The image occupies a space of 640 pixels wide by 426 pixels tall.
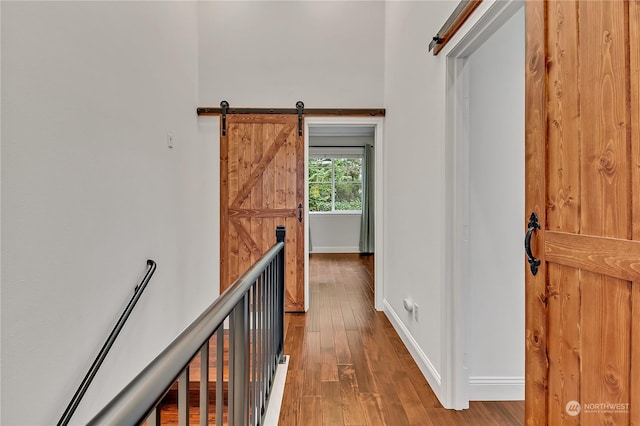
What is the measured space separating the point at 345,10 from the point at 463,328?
338 centimetres

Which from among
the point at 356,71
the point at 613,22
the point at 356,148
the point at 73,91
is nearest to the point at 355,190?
the point at 356,148

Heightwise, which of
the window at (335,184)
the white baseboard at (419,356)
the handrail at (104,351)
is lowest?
the white baseboard at (419,356)

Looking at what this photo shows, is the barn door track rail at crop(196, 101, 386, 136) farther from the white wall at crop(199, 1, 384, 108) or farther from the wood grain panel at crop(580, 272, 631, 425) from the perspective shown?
the wood grain panel at crop(580, 272, 631, 425)

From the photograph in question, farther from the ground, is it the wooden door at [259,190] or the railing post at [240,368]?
the wooden door at [259,190]

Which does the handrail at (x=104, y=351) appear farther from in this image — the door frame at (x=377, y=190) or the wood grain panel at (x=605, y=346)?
the wood grain panel at (x=605, y=346)

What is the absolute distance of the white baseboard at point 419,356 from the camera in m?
2.04

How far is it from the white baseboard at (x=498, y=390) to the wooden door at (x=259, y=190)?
80.2 inches

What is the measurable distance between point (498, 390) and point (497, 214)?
1032 millimetres

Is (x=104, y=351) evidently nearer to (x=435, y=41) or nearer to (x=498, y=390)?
(x=498, y=390)

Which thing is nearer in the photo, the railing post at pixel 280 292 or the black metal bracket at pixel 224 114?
the railing post at pixel 280 292

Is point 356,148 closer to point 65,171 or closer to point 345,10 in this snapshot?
point 345,10

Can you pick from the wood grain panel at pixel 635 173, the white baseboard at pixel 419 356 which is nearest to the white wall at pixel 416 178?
the white baseboard at pixel 419 356

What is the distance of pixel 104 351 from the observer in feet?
6.40

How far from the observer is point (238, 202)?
→ 373 cm
